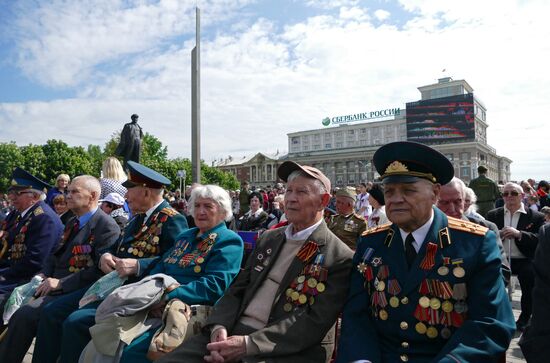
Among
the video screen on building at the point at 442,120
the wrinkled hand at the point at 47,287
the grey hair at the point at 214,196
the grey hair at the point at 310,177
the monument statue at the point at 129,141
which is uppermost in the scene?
the video screen on building at the point at 442,120

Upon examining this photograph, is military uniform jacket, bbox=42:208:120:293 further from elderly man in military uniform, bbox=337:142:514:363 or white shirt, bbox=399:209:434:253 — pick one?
white shirt, bbox=399:209:434:253

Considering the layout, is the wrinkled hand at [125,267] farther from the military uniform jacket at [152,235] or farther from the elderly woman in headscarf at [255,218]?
the elderly woman in headscarf at [255,218]

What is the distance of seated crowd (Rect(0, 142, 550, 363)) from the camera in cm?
227

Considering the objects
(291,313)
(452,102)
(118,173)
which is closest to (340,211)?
(118,173)

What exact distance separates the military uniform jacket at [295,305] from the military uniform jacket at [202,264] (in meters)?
0.30

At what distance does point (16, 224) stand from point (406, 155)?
15.6ft

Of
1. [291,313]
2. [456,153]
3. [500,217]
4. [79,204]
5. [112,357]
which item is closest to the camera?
[291,313]

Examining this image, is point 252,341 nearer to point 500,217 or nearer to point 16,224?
point 16,224

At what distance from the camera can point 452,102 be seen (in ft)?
218

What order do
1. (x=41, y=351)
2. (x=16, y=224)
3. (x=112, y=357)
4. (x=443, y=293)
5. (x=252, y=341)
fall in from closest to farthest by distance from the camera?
(x=443, y=293) → (x=252, y=341) → (x=112, y=357) → (x=41, y=351) → (x=16, y=224)

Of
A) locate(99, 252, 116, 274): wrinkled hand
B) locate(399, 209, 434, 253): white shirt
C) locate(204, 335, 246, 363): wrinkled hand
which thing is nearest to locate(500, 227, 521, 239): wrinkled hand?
locate(399, 209, 434, 253): white shirt

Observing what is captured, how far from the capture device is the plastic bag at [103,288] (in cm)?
362

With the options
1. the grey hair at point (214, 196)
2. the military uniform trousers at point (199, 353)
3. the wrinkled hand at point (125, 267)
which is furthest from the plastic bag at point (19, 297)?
the military uniform trousers at point (199, 353)

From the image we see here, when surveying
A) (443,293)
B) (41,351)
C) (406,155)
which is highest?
(406,155)
